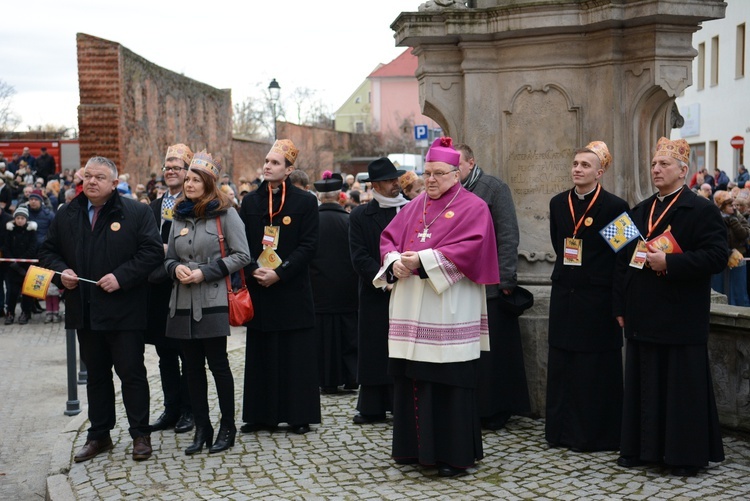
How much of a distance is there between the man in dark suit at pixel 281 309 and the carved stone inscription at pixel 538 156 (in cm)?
169

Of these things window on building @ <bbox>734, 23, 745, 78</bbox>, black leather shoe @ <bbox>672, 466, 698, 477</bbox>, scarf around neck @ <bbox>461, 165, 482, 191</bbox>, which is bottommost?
black leather shoe @ <bbox>672, 466, 698, 477</bbox>

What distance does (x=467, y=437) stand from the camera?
6320 millimetres

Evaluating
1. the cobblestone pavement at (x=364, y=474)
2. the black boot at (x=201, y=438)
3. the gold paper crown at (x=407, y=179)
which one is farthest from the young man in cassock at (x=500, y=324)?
the black boot at (x=201, y=438)

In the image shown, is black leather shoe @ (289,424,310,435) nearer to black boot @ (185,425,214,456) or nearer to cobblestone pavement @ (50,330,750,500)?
cobblestone pavement @ (50,330,750,500)

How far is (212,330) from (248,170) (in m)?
38.3

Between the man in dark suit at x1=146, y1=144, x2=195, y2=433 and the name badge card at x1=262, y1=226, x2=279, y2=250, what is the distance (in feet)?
2.35

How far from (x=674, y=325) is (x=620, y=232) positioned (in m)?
0.67

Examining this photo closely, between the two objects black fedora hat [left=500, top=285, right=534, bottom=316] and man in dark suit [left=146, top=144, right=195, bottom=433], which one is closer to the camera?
black fedora hat [left=500, top=285, right=534, bottom=316]

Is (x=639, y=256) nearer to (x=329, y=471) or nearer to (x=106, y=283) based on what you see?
(x=329, y=471)

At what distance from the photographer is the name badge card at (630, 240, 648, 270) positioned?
6324 mm

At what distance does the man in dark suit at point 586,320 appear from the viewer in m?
6.80

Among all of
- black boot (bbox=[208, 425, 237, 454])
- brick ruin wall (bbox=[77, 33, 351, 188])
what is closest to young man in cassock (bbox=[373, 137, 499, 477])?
Result: black boot (bbox=[208, 425, 237, 454])

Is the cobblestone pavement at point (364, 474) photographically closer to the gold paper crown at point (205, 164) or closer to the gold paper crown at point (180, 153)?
the gold paper crown at point (205, 164)

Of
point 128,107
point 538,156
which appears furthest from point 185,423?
point 128,107
